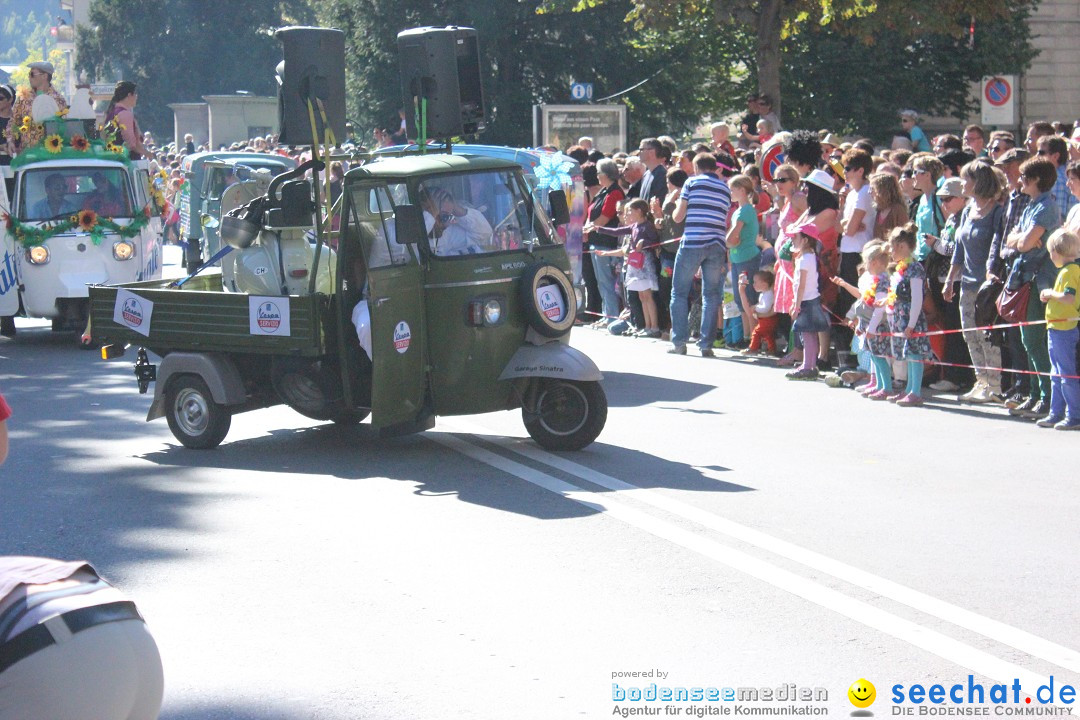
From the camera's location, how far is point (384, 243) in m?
9.79

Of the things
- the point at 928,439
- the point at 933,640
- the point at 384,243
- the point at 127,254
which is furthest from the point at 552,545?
the point at 127,254

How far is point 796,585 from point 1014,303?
5.46 meters

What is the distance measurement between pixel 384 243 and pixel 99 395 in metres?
4.69

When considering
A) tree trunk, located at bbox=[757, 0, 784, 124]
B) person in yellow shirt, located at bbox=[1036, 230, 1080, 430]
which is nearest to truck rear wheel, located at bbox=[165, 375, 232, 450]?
person in yellow shirt, located at bbox=[1036, 230, 1080, 430]

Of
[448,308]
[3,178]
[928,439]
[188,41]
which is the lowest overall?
[928,439]

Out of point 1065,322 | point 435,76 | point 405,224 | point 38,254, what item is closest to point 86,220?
point 38,254

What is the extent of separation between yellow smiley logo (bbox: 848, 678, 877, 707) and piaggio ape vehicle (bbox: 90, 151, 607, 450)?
469cm

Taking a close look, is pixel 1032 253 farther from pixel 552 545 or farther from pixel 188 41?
pixel 188 41

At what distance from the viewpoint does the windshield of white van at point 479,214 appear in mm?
9930

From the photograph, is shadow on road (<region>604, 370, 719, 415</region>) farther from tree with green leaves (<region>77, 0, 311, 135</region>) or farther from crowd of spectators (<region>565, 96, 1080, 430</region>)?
tree with green leaves (<region>77, 0, 311, 135</region>)

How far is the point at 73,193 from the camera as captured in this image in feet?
57.3

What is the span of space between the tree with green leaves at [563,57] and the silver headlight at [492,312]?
3659 centimetres

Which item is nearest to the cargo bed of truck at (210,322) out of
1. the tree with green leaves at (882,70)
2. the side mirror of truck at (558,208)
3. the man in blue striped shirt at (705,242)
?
the side mirror of truck at (558,208)

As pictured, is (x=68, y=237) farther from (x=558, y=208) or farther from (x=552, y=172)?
(x=558, y=208)
